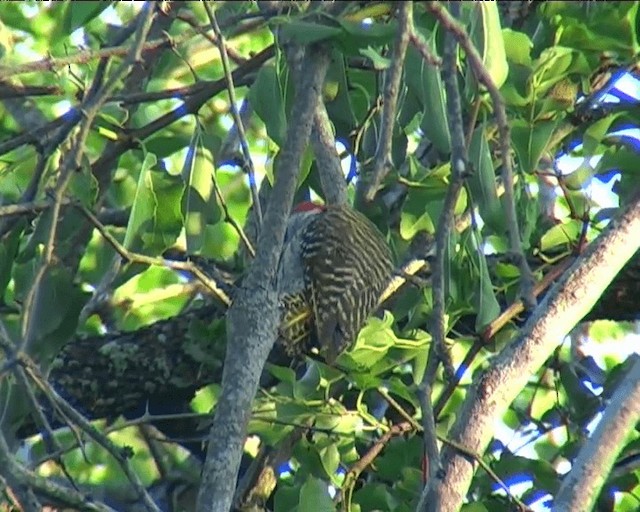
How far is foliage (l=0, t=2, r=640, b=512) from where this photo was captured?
2.17m

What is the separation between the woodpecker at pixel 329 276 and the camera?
325 centimetres

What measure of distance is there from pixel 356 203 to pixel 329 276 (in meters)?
0.24

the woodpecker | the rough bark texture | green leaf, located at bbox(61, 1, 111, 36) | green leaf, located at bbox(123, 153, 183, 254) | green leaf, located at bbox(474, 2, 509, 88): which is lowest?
the woodpecker

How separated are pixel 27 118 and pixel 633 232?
2.19m

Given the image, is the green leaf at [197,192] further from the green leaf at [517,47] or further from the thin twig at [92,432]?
the thin twig at [92,432]

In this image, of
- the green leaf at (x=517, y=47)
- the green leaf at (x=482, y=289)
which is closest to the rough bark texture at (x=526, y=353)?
the green leaf at (x=482, y=289)

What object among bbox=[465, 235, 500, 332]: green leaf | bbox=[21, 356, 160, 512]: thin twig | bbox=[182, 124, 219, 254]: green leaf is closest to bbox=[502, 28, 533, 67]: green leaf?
bbox=[465, 235, 500, 332]: green leaf

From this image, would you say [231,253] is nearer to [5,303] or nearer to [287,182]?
[5,303]

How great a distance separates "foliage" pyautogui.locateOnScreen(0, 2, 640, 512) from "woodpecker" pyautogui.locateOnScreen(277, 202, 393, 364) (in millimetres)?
95

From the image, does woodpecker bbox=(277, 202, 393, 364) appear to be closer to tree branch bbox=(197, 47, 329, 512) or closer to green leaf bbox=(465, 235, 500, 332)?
green leaf bbox=(465, 235, 500, 332)

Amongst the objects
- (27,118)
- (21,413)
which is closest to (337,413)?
(21,413)

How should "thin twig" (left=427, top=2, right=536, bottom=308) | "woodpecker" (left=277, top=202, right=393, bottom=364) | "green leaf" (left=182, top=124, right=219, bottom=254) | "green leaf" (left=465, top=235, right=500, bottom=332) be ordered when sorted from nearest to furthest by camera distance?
"thin twig" (left=427, top=2, right=536, bottom=308) → "green leaf" (left=465, top=235, right=500, bottom=332) → "green leaf" (left=182, top=124, right=219, bottom=254) → "woodpecker" (left=277, top=202, right=393, bottom=364)

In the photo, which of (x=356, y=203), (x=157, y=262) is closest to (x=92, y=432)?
(x=157, y=262)

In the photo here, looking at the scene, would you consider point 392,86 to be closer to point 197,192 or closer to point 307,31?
point 307,31
